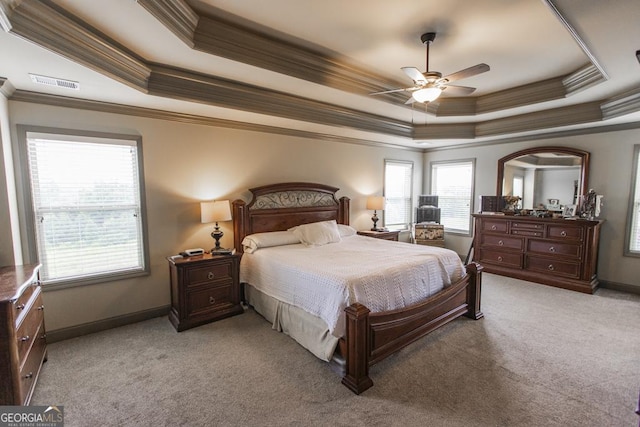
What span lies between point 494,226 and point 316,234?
3290 millimetres

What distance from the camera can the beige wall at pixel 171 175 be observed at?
9.80ft

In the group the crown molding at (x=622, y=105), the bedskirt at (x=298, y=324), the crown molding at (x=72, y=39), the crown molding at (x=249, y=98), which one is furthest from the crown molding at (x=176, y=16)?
the crown molding at (x=622, y=105)

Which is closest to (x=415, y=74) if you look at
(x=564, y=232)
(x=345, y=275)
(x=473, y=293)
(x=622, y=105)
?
(x=345, y=275)

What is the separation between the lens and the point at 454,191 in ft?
20.4

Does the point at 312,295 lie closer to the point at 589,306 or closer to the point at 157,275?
the point at 157,275

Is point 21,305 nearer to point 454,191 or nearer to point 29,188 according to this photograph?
point 29,188

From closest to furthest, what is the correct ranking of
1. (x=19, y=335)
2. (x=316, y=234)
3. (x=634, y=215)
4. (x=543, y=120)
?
1. (x=19, y=335)
2. (x=316, y=234)
3. (x=634, y=215)
4. (x=543, y=120)

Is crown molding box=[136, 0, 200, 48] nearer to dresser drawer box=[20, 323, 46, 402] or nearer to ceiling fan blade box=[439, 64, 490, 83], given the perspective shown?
ceiling fan blade box=[439, 64, 490, 83]

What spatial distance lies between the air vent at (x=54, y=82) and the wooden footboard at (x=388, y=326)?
3013 millimetres

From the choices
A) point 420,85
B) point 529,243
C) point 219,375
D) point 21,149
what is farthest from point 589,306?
point 21,149

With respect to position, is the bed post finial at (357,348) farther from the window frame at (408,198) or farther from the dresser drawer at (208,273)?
the window frame at (408,198)

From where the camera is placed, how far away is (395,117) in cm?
488

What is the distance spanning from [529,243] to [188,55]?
212 inches

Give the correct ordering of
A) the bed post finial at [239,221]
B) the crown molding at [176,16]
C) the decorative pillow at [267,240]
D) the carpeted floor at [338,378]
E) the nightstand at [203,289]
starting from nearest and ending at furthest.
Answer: the crown molding at [176,16] → the carpeted floor at [338,378] → the nightstand at [203,289] → the decorative pillow at [267,240] → the bed post finial at [239,221]
